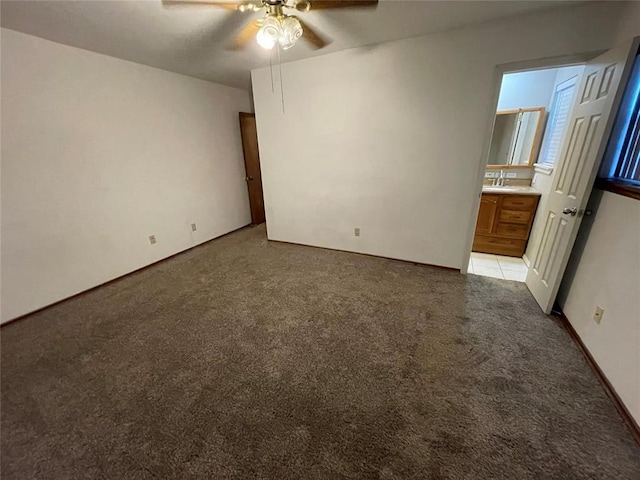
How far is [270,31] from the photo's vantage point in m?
1.59

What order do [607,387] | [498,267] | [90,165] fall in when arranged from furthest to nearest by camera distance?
[498,267]
[90,165]
[607,387]

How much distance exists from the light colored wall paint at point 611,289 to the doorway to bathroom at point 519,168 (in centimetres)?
91

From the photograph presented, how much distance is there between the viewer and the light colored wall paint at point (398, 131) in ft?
7.18

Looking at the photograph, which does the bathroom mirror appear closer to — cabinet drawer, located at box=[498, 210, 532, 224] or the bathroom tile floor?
cabinet drawer, located at box=[498, 210, 532, 224]

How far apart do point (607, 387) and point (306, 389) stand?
177 centimetres

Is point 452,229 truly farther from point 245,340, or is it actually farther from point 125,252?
point 125,252

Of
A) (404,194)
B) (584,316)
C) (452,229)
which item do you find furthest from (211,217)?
(584,316)

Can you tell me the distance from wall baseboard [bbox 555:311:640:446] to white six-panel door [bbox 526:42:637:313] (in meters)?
0.25

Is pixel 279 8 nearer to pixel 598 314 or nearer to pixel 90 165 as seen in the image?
pixel 90 165

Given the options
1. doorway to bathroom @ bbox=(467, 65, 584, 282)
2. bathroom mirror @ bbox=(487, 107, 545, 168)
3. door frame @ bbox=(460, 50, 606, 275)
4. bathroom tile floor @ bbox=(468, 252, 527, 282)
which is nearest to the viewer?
door frame @ bbox=(460, 50, 606, 275)

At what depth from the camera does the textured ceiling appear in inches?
71.1

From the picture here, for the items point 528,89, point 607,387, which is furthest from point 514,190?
point 607,387

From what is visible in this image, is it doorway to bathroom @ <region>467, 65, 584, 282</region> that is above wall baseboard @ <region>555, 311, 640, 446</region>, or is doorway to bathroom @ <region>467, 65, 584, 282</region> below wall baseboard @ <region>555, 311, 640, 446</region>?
above

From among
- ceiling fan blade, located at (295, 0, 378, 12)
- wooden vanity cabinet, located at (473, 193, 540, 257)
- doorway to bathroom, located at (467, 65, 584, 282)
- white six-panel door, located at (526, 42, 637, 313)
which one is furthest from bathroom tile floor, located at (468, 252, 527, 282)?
ceiling fan blade, located at (295, 0, 378, 12)
